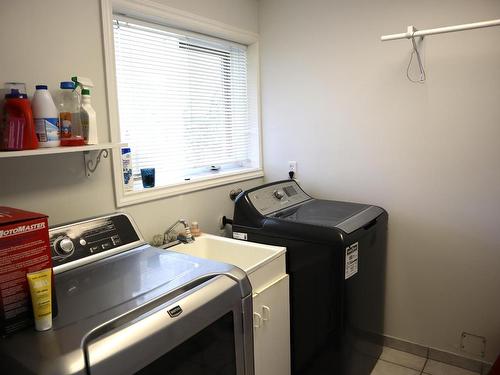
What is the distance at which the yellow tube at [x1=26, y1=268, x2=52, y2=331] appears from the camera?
94cm

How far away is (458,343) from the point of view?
2.24m

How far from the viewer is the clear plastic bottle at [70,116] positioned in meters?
1.39

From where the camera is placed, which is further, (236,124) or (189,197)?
(236,124)

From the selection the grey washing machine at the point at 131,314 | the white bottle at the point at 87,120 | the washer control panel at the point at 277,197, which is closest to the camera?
the grey washing machine at the point at 131,314

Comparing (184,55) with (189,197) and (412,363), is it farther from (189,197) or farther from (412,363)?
(412,363)

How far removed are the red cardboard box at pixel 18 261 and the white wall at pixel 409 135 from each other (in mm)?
1852

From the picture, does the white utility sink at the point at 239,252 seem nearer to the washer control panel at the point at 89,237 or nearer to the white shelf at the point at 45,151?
the washer control panel at the point at 89,237

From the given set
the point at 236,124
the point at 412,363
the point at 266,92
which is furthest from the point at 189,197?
the point at 412,363

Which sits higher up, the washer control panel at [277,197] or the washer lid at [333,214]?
the washer control panel at [277,197]

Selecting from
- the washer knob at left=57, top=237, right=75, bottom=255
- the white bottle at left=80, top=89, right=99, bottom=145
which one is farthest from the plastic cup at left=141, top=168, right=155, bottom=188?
the washer knob at left=57, top=237, right=75, bottom=255

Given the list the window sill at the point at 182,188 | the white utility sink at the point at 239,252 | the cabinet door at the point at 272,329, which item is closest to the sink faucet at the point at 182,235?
the white utility sink at the point at 239,252

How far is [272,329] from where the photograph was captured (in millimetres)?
1822

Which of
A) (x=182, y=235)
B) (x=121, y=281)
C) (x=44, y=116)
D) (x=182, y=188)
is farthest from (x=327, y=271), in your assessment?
(x=44, y=116)

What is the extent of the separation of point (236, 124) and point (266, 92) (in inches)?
12.0
